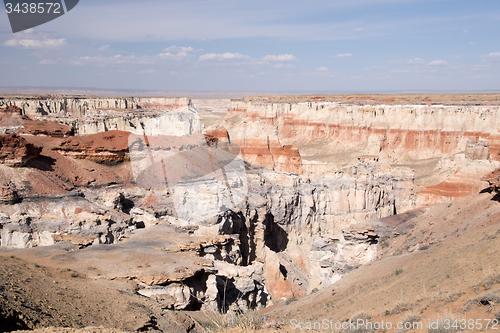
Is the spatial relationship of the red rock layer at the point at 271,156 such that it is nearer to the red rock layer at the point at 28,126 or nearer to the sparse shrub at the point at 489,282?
the red rock layer at the point at 28,126

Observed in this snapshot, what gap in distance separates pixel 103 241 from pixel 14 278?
7.71 metres

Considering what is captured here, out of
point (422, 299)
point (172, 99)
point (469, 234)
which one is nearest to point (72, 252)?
point (422, 299)

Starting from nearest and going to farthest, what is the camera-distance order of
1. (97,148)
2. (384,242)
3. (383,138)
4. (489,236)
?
(489,236) < (384,242) < (97,148) < (383,138)

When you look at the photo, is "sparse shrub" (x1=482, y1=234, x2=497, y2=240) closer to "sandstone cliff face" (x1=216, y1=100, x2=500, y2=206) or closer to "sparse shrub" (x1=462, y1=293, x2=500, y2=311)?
"sparse shrub" (x1=462, y1=293, x2=500, y2=311)

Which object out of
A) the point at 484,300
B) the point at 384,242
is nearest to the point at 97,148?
the point at 384,242

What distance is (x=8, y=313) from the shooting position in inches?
315

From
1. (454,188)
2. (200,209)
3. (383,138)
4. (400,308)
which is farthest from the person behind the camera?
(383,138)

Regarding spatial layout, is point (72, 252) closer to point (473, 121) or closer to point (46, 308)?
point (46, 308)

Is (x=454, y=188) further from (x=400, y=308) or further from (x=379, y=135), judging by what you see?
(x=379, y=135)

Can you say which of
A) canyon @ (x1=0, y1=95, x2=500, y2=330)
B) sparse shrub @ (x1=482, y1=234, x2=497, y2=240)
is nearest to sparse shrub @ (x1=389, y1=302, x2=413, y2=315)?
sparse shrub @ (x1=482, y1=234, x2=497, y2=240)

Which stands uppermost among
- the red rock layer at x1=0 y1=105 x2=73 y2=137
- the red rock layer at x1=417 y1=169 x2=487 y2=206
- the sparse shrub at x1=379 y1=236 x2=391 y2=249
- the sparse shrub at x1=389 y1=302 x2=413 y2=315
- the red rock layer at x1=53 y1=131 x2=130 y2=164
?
the red rock layer at x1=0 y1=105 x2=73 y2=137

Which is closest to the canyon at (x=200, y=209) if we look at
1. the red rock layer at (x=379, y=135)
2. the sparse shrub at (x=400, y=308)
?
the sparse shrub at (x=400, y=308)

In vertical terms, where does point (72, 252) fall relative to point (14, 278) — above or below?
below

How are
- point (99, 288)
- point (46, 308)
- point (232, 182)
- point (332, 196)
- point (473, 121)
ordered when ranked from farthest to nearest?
point (473, 121) < point (332, 196) < point (232, 182) < point (99, 288) < point (46, 308)
